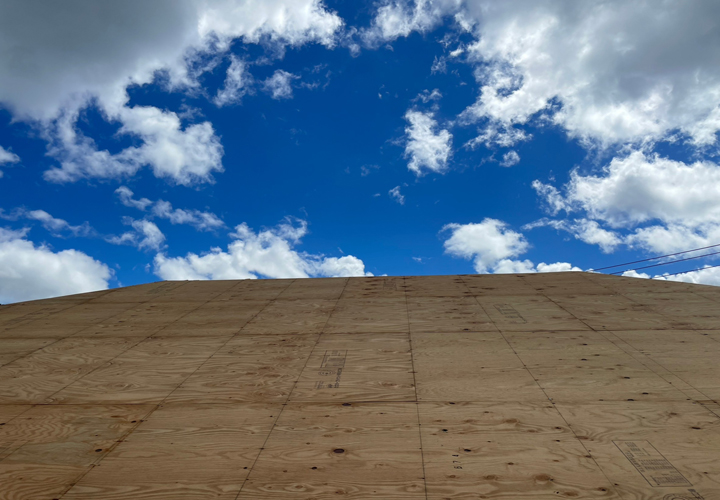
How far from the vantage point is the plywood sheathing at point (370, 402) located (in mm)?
2758

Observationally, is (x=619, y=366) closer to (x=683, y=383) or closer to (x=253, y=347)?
(x=683, y=383)

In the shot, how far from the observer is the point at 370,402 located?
3635mm

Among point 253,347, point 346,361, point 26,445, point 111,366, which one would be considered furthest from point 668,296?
point 26,445

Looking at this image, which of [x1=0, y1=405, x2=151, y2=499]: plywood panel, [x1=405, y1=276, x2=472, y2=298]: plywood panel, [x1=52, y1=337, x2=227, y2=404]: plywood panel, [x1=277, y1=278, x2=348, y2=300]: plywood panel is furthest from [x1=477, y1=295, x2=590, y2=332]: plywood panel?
[x1=0, y1=405, x2=151, y2=499]: plywood panel

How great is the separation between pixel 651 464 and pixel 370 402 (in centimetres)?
180

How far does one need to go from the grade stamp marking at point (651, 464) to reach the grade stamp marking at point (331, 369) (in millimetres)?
2056

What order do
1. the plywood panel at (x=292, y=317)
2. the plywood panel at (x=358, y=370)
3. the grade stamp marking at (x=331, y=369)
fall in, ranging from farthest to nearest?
1. the plywood panel at (x=292, y=317)
2. the grade stamp marking at (x=331, y=369)
3. the plywood panel at (x=358, y=370)

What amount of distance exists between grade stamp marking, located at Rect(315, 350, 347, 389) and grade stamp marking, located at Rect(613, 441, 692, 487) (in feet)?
6.75

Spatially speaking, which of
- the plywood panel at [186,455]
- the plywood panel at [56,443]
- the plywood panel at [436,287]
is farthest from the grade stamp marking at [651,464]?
the plywood panel at [436,287]

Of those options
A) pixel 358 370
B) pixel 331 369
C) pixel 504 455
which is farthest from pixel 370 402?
pixel 504 455

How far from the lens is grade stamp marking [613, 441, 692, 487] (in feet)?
8.75

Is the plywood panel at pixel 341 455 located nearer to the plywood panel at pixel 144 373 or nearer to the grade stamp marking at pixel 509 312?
the plywood panel at pixel 144 373

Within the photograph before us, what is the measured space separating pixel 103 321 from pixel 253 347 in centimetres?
268

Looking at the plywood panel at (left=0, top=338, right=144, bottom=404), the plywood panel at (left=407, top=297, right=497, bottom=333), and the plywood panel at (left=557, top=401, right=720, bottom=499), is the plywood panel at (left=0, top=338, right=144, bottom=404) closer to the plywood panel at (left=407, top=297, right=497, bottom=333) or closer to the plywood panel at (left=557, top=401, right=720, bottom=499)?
the plywood panel at (left=407, top=297, right=497, bottom=333)
